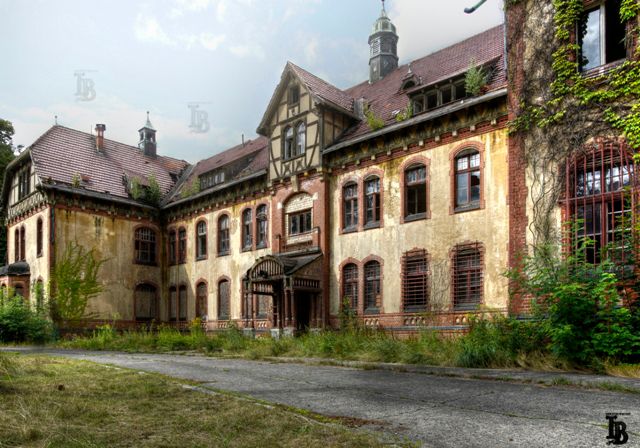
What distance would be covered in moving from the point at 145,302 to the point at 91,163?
8295 mm

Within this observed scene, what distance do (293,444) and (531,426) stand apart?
263 centimetres

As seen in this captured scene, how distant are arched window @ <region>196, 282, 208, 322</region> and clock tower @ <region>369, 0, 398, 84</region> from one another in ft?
44.9

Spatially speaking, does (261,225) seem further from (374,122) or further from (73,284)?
(73,284)

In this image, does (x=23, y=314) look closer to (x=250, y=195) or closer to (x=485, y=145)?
(x=250, y=195)

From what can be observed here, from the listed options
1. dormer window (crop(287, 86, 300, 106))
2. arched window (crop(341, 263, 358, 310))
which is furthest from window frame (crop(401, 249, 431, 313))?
dormer window (crop(287, 86, 300, 106))

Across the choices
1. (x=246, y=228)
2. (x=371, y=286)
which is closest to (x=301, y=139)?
(x=246, y=228)

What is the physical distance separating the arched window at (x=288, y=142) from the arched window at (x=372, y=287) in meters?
6.35

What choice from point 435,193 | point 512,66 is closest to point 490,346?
point 435,193

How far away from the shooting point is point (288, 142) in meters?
23.2

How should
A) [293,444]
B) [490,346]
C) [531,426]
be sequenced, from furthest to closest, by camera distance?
[490,346] → [531,426] → [293,444]

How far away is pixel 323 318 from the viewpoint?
20562 millimetres

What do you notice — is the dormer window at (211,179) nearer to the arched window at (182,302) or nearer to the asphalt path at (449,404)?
the arched window at (182,302)

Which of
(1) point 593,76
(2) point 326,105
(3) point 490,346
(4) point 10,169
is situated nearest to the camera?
(3) point 490,346

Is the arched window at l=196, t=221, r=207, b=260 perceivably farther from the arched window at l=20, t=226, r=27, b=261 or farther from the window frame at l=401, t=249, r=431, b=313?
the window frame at l=401, t=249, r=431, b=313
